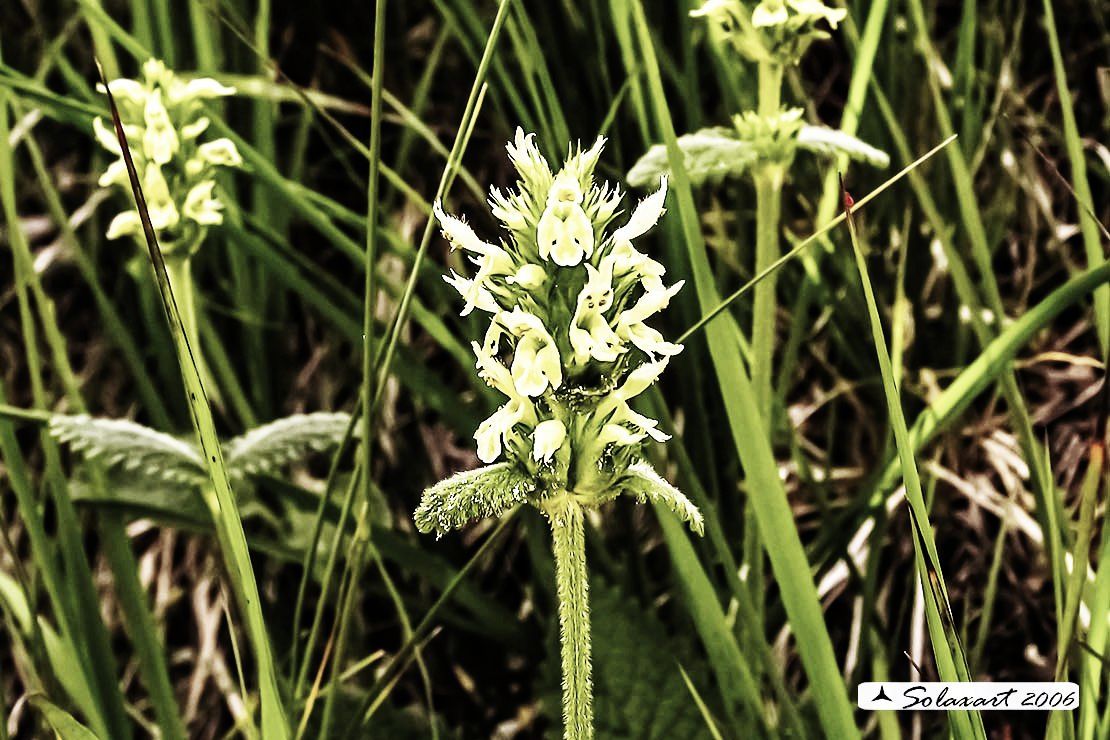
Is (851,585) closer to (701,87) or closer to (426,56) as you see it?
(701,87)

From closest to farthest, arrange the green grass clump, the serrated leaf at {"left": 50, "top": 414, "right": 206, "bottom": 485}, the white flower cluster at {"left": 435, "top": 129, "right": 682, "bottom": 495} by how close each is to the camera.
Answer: the white flower cluster at {"left": 435, "top": 129, "right": 682, "bottom": 495}
the green grass clump
the serrated leaf at {"left": 50, "top": 414, "right": 206, "bottom": 485}

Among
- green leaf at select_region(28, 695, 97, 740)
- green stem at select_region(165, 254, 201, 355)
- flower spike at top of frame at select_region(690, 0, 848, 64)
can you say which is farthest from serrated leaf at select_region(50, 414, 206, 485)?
flower spike at top of frame at select_region(690, 0, 848, 64)

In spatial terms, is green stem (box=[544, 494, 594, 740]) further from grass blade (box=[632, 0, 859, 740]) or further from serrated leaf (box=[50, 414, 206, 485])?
serrated leaf (box=[50, 414, 206, 485])

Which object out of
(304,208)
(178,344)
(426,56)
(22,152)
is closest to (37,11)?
(22,152)

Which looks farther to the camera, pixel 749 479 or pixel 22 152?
pixel 22 152

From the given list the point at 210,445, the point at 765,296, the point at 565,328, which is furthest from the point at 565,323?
the point at 765,296

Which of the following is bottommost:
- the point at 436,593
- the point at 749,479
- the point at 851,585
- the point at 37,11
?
the point at 851,585

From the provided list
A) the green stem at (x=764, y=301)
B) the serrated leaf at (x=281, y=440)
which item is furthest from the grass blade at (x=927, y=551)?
the serrated leaf at (x=281, y=440)

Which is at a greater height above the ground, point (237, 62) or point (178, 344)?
point (237, 62)
